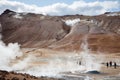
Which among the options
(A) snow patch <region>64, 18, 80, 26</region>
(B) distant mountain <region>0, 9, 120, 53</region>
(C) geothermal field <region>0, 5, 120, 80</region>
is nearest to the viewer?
(C) geothermal field <region>0, 5, 120, 80</region>

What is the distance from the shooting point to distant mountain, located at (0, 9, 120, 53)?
12938 centimetres

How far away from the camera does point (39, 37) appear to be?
14850cm

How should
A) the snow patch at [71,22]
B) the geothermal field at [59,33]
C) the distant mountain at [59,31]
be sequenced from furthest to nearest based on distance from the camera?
the snow patch at [71,22] → the distant mountain at [59,31] → the geothermal field at [59,33]

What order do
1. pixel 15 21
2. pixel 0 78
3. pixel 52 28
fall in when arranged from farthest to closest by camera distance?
pixel 15 21
pixel 52 28
pixel 0 78

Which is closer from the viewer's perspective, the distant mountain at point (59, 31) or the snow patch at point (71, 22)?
the distant mountain at point (59, 31)

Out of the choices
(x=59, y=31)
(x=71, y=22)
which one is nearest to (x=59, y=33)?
(x=59, y=31)

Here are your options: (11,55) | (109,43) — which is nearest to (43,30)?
(109,43)

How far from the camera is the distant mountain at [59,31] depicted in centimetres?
12938

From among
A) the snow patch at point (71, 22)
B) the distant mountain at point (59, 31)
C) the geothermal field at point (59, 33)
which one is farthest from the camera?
the snow patch at point (71, 22)

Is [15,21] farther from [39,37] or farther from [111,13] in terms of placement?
[111,13]

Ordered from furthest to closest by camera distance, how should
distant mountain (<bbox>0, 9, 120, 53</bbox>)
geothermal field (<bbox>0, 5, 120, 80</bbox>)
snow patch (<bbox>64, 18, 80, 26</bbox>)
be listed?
1. snow patch (<bbox>64, 18, 80, 26</bbox>)
2. distant mountain (<bbox>0, 9, 120, 53</bbox>)
3. geothermal field (<bbox>0, 5, 120, 80</bbox>)

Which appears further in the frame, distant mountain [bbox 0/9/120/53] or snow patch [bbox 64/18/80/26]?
snow patch [bbox 64/18/80/26]

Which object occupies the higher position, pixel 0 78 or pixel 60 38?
pixel 0 78

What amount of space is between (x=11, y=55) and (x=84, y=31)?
83.8 metres
